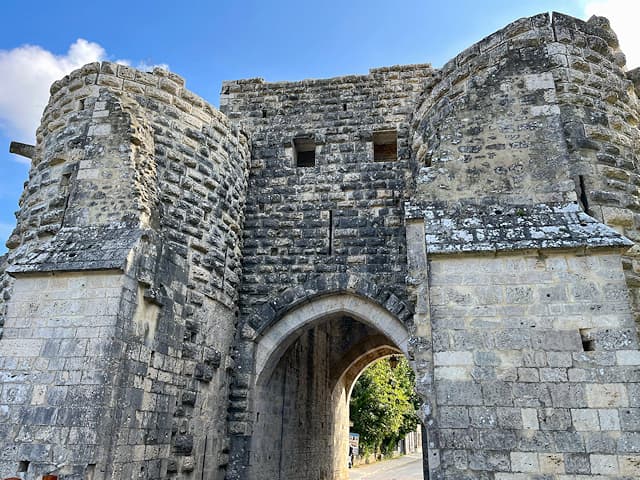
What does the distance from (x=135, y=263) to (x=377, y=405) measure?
1705 cm

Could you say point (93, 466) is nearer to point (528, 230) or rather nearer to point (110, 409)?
point (110, 409)

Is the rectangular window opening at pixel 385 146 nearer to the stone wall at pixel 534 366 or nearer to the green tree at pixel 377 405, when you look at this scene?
the stone wall at pixel 534 366

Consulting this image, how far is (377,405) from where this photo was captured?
2050 cm

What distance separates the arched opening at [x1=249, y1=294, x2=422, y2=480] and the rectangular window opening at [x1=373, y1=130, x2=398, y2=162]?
257 cm

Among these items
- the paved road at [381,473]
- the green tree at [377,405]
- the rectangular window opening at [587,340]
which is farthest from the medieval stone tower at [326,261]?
the green tree at [377,405]

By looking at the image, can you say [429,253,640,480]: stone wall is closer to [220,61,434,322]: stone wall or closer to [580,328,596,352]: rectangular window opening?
[580,328,596,352]: rectangular window opening

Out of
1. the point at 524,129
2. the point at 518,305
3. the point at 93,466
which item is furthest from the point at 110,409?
the point at 524,129

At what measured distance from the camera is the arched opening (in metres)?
7.13

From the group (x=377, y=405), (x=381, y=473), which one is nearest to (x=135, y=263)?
(x=381, y=473)

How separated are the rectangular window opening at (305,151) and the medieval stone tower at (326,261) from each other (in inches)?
1.6

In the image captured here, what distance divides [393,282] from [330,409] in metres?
5.17

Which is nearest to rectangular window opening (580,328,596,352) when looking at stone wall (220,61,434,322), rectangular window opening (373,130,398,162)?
stone wall (220,61,434,322)

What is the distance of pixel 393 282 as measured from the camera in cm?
695

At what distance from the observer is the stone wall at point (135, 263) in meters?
4.75
